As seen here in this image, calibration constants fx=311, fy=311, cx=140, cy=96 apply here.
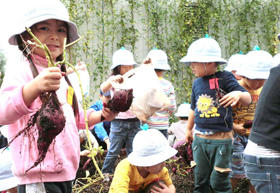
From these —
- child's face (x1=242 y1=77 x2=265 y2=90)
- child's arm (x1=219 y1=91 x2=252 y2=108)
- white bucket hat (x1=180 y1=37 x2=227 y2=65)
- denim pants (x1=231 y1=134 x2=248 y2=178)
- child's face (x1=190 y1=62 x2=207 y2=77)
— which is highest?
white bucket hat (x1=180 y1=37 x2=227 y2=65)

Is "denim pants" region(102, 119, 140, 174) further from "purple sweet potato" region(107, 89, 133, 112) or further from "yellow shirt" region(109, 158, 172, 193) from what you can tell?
"purple sweet potato" region(107, 89, 133, 112)

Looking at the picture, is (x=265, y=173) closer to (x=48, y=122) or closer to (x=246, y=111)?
(x=48, y=122)

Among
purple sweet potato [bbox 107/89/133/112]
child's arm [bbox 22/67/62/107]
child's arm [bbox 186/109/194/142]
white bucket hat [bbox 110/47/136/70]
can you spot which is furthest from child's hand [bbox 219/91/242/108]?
child's arm [bbox 22/67/62/107]

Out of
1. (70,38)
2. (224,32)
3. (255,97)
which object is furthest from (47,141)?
(224,32)

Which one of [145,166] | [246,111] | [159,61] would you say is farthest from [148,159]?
[159,61]

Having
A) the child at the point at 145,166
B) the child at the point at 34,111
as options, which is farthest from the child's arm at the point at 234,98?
the child at the point at 34,111

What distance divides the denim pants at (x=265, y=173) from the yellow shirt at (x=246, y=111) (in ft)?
4.27

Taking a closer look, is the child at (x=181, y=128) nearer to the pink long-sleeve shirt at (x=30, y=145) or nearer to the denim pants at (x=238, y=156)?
the denim pants at (x=238, y=156)

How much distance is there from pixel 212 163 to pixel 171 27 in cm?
410

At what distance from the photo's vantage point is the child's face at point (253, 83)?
2901mm

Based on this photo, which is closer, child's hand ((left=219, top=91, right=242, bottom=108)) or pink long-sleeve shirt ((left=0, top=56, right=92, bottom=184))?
pink long-sleeve shirt ((left=0, top=56, right=92, bottom=184))

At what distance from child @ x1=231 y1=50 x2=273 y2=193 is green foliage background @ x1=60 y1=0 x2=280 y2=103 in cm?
309

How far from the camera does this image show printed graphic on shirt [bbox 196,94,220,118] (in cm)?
265

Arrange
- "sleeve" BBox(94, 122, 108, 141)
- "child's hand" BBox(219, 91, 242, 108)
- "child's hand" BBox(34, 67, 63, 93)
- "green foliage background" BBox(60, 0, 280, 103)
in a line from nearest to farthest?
"child's hand" BBox(34, 67, 63, 93) < "child's hand" BBox(219, 91, 242, 108) < "sleeve" BBox(94, 122, 108, 141) < "green foliage background" BBox(60, 0, 280, 103)
